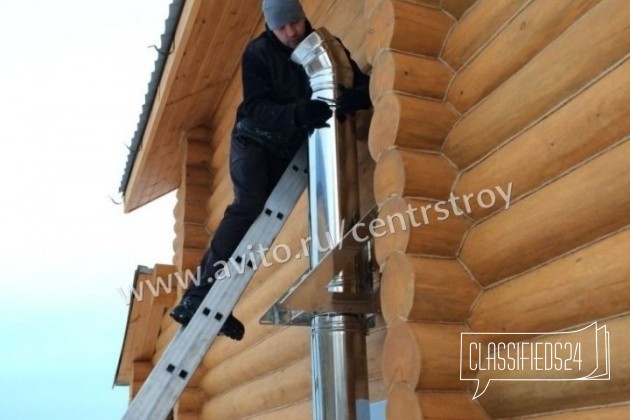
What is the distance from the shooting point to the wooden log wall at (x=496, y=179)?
87.0 inches

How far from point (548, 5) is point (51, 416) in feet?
55.1

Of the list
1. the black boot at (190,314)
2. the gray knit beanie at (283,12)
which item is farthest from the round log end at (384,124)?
the black boot at (190,314)

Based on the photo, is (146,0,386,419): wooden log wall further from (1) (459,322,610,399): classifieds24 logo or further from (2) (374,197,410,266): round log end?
(1) (459,322,610,399): classifieds24 logo

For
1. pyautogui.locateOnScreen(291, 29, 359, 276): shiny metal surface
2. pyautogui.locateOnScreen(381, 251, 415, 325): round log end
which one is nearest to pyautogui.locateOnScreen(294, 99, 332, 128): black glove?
pyautogui.locateOnScreen(291, 29, 359, 276): shiny metal surface

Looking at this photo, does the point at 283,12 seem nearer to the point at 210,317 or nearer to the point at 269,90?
the point at 269,90

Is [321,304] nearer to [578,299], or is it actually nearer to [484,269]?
[484,269]

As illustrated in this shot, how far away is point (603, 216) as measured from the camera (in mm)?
2186

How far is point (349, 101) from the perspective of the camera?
11.5ft

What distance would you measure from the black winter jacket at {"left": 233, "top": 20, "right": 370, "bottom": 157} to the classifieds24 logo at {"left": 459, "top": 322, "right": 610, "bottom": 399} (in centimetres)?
152

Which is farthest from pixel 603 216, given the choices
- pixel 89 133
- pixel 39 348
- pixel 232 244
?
pixel 39 348

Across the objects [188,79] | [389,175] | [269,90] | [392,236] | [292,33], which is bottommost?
[392,236]

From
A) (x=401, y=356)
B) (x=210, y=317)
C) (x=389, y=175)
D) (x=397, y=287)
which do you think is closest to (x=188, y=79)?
A: (x=210, y=317)

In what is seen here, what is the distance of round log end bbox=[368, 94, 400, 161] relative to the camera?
300cm

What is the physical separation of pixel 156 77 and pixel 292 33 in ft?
10.6
